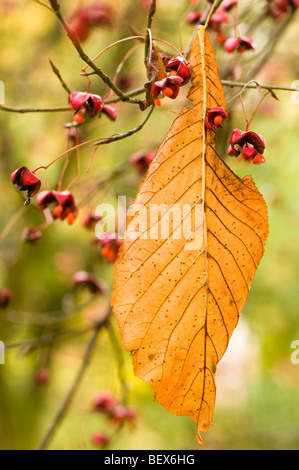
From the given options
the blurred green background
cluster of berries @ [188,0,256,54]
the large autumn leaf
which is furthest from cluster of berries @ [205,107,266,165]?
the blurred green background

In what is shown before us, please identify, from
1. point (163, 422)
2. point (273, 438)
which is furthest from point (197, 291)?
point (163, 422)

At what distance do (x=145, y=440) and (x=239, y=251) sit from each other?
4050mm

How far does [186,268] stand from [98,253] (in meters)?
1.42

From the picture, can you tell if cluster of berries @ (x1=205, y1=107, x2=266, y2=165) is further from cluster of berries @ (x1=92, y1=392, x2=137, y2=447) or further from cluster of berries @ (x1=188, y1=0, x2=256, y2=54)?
cluster of berries @ (x1=92, y1=392, x2=137, y2=447)

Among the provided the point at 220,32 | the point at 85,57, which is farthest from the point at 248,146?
the point at 220,32

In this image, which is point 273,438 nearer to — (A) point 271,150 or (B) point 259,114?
(A) point 271,150

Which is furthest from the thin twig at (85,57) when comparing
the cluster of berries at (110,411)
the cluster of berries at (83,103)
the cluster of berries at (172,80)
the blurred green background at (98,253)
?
the cluster of berries at (110,411)

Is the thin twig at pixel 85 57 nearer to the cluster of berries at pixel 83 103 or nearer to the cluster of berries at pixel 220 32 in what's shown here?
the cluster of berries at pixel 83 103

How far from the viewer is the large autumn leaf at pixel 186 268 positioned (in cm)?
60

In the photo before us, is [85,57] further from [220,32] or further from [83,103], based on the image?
[220,32]

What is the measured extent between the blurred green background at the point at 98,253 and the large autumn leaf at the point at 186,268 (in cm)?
122

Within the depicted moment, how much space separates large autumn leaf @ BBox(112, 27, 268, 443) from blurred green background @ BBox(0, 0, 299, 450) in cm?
122

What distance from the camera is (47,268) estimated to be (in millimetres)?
2922
